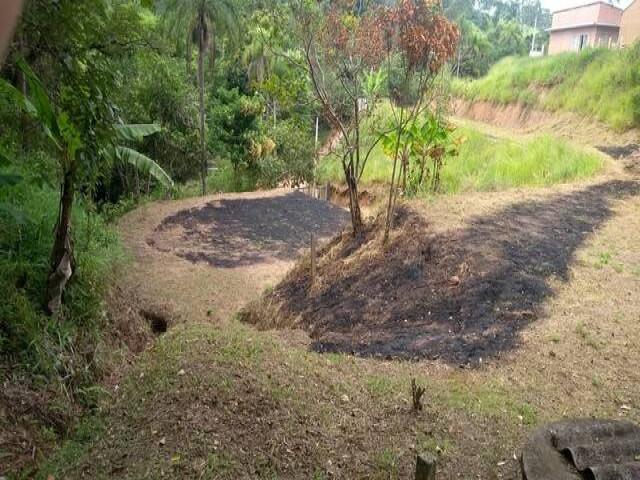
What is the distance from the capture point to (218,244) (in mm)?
13734

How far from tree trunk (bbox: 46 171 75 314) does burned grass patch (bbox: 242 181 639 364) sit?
8.60 feet

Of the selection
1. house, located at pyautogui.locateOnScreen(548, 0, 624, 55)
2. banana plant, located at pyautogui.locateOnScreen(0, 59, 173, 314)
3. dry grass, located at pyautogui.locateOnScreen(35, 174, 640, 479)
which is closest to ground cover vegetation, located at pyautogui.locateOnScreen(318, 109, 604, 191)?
dry grass, located at pyautogui.locateOnScreen(35, 174, 640, 479)

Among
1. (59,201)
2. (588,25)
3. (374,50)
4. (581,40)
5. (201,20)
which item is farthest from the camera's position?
(581,40)

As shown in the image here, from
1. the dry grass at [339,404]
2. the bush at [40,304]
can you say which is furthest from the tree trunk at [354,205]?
the bush at [40,304]

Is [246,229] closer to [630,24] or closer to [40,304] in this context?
[40,304]

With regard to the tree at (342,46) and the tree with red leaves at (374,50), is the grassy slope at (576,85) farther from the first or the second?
the tree at (342,46)

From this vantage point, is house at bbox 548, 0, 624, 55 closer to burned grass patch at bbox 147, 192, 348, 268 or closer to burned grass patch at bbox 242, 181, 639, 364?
burned grass patch at bbox 147, 192, 348, 268

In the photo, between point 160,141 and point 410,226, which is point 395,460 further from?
point 160,141

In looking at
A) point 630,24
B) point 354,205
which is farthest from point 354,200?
point 630,24

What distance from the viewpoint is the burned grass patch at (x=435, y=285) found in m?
6.07

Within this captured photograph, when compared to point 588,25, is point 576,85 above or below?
below

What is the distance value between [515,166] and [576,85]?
375 inches

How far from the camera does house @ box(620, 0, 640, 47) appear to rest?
24.9 m

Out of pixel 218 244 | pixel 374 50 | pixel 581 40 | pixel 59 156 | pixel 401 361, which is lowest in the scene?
pixel 218 244
